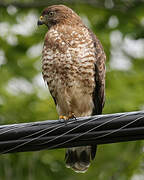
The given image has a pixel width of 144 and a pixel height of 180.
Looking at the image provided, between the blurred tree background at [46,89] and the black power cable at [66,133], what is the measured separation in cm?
260

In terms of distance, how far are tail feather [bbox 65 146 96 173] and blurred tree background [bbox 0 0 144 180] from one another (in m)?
0.74

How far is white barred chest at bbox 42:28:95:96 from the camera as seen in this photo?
605 cm

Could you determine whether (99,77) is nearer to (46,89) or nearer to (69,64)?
(69,64)

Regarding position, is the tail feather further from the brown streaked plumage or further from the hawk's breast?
the hawk's breast

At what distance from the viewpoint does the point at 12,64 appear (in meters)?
8.75

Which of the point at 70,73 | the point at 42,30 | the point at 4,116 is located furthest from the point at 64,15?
the point at 42,30

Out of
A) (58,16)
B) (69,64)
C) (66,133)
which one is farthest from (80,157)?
(66,133)

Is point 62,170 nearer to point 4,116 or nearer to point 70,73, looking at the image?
point 4,116

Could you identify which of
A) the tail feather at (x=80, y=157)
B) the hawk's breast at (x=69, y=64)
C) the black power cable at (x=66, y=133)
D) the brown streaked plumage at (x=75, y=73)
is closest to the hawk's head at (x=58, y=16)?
the brown streaked plumage at (x=75, y=73)

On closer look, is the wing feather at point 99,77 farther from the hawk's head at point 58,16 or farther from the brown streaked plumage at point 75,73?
the hawk's head at point 58,16

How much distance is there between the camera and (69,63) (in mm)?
6035

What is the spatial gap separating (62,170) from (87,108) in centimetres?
168

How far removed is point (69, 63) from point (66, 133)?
5.88 feet

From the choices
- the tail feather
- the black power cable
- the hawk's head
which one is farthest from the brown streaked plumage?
the black power cable
